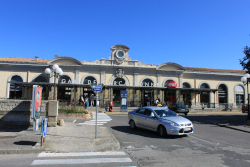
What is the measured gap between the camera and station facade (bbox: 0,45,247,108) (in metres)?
29.7

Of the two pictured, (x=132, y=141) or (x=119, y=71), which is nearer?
(x=132, y=141)

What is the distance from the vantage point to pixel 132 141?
343 inches

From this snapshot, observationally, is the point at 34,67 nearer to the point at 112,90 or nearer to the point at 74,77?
the point at 74,77

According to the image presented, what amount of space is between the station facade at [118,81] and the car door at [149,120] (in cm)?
1778

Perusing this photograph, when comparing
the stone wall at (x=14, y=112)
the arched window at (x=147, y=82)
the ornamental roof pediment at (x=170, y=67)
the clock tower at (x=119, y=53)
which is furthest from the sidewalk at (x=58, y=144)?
the ornamental roof pediment at (x=170, y=67)

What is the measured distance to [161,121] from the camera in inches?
382

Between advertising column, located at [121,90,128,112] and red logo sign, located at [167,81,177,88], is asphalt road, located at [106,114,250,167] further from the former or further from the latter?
red logo sign, located at [167,81,177,88]

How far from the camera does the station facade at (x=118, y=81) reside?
29.7m

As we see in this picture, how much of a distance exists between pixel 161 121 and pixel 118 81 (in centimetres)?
2251

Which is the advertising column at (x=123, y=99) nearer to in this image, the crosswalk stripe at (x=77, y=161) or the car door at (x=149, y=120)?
the car door at (x=149, y=120)

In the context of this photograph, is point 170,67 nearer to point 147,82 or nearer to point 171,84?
point 171,84

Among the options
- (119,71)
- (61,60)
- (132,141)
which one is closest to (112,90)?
(119,71)

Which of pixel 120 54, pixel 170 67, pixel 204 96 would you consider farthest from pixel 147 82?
pixel 204 96

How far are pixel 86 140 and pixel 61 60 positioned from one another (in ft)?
79.8
